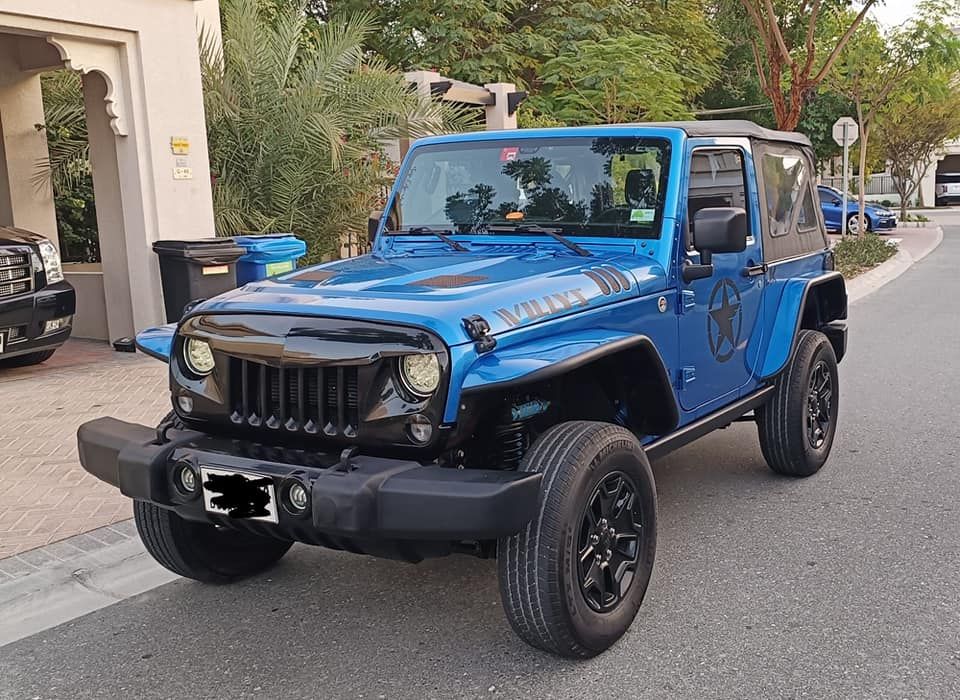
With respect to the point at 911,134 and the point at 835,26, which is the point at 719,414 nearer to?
the point at 835,26

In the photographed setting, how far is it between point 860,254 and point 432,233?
54.1 feet

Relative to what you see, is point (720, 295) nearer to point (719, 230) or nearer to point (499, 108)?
point (719, 230)

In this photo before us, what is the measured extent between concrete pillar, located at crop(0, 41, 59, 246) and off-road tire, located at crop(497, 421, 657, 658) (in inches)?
360

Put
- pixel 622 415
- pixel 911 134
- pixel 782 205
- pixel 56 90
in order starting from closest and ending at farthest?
pixel 622 415 → pixel 782 205 → pixel 56 90 → pixel 911 134

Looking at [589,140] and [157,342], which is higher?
[589,140]

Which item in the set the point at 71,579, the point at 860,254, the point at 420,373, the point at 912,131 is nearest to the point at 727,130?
the point at 420,373

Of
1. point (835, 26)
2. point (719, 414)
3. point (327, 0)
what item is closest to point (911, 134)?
point (835, 26)

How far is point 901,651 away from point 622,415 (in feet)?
4.45

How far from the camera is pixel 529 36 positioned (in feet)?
78.2

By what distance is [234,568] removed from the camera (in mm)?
4230

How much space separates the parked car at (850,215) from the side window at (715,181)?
77.8 ft

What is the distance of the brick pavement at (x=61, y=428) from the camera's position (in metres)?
4.86

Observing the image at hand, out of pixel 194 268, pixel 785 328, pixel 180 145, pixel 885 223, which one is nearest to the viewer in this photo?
pixel 785 328

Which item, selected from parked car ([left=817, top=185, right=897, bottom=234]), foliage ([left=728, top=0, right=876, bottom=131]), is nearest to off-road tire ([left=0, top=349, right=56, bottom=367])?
foliage ([left=728, top=0, right=876, bottom=131])
